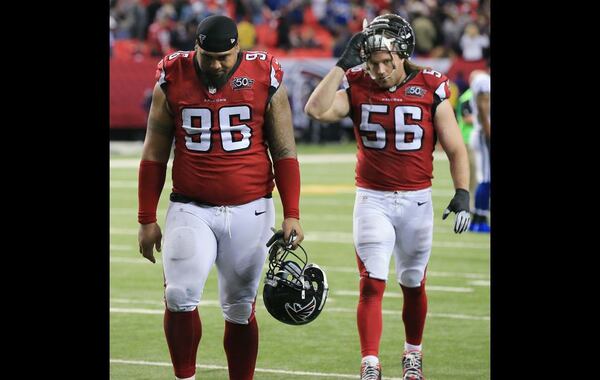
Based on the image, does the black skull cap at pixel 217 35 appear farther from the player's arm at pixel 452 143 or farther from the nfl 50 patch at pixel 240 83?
the player's arm at pixel 452 143

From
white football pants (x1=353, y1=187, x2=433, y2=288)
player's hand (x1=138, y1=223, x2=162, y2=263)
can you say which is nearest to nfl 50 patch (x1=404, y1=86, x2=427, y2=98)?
white football pants (x1=353, y1=187, x2=433, y2=288)

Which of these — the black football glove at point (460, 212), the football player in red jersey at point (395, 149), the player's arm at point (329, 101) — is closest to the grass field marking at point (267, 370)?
the football player in red jersey at point (395, 149)

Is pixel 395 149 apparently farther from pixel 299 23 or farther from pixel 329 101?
pixel 299 23

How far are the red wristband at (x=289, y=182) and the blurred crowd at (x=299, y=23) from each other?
64.2 ft

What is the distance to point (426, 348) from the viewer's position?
8383 mm

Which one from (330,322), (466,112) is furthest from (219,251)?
(466,112)

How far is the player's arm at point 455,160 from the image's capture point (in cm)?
708

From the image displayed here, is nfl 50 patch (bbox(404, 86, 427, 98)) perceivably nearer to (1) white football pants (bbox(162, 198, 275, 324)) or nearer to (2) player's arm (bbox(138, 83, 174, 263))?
(1) white football pants (bbox(162, 198, 275, 324))

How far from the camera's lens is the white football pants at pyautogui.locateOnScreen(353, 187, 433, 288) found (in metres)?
7.29

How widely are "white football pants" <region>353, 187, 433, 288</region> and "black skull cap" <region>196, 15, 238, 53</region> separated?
5.10ft

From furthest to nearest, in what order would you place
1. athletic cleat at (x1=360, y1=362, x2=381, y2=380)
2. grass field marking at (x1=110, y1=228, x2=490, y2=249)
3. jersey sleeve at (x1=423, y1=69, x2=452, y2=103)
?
grass field marking at (x1=110, y1=228, x2=490, y2=249)
jersey sleeve at (x1=423, y1=69, x2=452, y2=103)
athletic cleat at (x1=360, y1=362, x2=381, y2=380)
